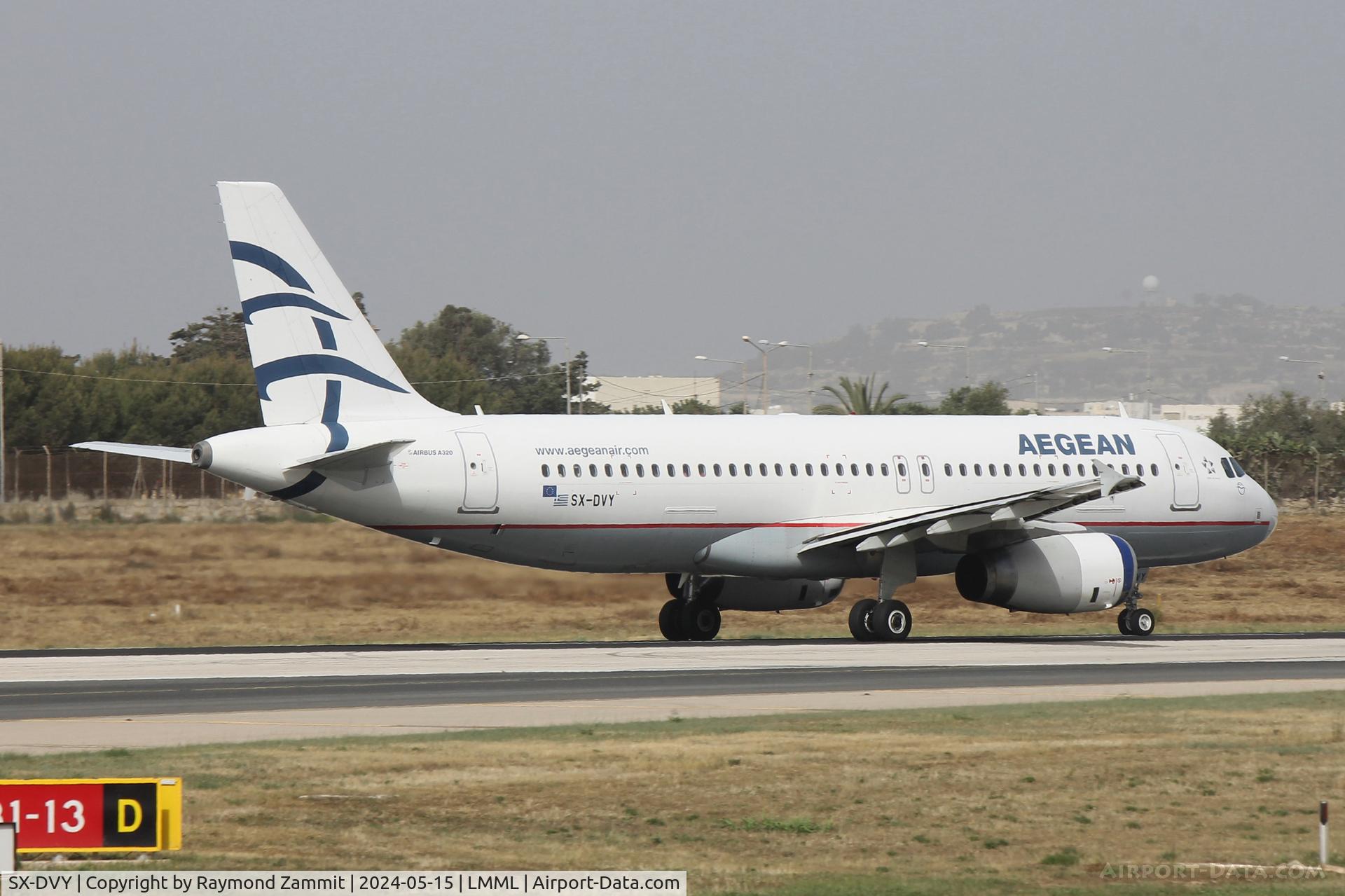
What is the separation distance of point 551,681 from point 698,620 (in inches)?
421

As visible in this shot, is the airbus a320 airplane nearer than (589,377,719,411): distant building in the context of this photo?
Yes

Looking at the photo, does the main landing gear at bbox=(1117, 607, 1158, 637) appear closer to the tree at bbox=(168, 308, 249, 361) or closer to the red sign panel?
the red sign panel

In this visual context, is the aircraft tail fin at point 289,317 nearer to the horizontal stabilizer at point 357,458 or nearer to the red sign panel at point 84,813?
the horizontal stabilizer at point 357,458

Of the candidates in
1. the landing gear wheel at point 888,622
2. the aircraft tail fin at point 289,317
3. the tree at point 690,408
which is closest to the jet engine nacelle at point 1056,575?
the landing gear wheel at point 888,622

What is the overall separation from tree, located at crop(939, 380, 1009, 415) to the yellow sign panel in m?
70.8

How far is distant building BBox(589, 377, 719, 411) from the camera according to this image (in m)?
156

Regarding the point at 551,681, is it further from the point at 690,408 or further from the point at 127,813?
the point at 690,408

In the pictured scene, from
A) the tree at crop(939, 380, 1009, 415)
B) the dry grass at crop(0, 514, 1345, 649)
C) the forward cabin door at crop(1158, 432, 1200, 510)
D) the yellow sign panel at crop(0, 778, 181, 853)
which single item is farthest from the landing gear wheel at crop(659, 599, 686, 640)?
the tree at crop(939, 380, 1009, 415)

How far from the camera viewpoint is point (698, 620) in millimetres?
35875

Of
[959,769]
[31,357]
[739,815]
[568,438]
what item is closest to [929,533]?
[568,438]

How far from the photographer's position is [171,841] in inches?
409

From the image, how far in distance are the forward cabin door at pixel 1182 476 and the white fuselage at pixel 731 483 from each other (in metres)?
0.04

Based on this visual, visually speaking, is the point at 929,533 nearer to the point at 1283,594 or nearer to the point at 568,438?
the point at 568,438

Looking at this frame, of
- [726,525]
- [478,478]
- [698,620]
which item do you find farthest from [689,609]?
[478,478]
